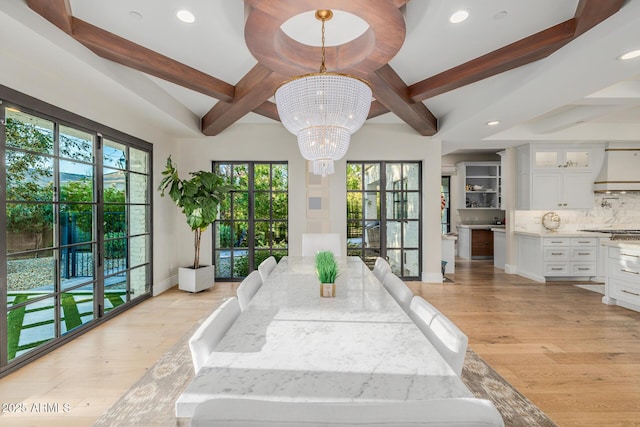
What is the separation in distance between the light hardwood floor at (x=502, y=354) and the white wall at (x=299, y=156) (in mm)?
1014

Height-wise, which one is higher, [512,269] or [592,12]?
[592,12]

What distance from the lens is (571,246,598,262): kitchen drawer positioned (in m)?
4.92

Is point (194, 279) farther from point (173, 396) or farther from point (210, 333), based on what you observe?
point (210, 333)

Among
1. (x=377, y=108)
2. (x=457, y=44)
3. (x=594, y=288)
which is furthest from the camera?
(x=594, y=288)

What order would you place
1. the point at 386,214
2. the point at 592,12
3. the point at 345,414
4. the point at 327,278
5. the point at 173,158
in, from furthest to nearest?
1. the point at 386,214
2. the point at 173,158
3. the point at 592,12
4. the point at 327,278
5. the point at 345,414

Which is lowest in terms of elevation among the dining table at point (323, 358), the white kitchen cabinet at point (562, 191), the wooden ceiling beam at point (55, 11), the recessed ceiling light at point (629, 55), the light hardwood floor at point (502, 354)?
the light hardwood floor at point (502, 354)

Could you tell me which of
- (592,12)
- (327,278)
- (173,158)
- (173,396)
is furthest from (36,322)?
(592,12)

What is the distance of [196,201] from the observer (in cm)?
424

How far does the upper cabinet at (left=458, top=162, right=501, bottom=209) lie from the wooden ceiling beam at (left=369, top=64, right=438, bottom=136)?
338cm

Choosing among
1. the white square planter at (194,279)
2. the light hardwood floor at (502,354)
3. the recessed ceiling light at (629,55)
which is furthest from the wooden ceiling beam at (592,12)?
the white square planter at (194,279)

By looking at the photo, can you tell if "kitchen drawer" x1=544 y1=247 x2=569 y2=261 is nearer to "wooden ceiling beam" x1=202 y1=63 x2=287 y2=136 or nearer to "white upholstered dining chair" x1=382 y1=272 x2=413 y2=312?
"white upholstered dining chair" x1=382 y1=272 x2=413 y2=312

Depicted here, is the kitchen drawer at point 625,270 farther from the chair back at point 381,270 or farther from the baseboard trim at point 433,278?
the chair back at point 381,270

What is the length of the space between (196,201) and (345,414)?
4.16m

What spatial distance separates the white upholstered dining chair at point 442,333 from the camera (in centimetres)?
106
